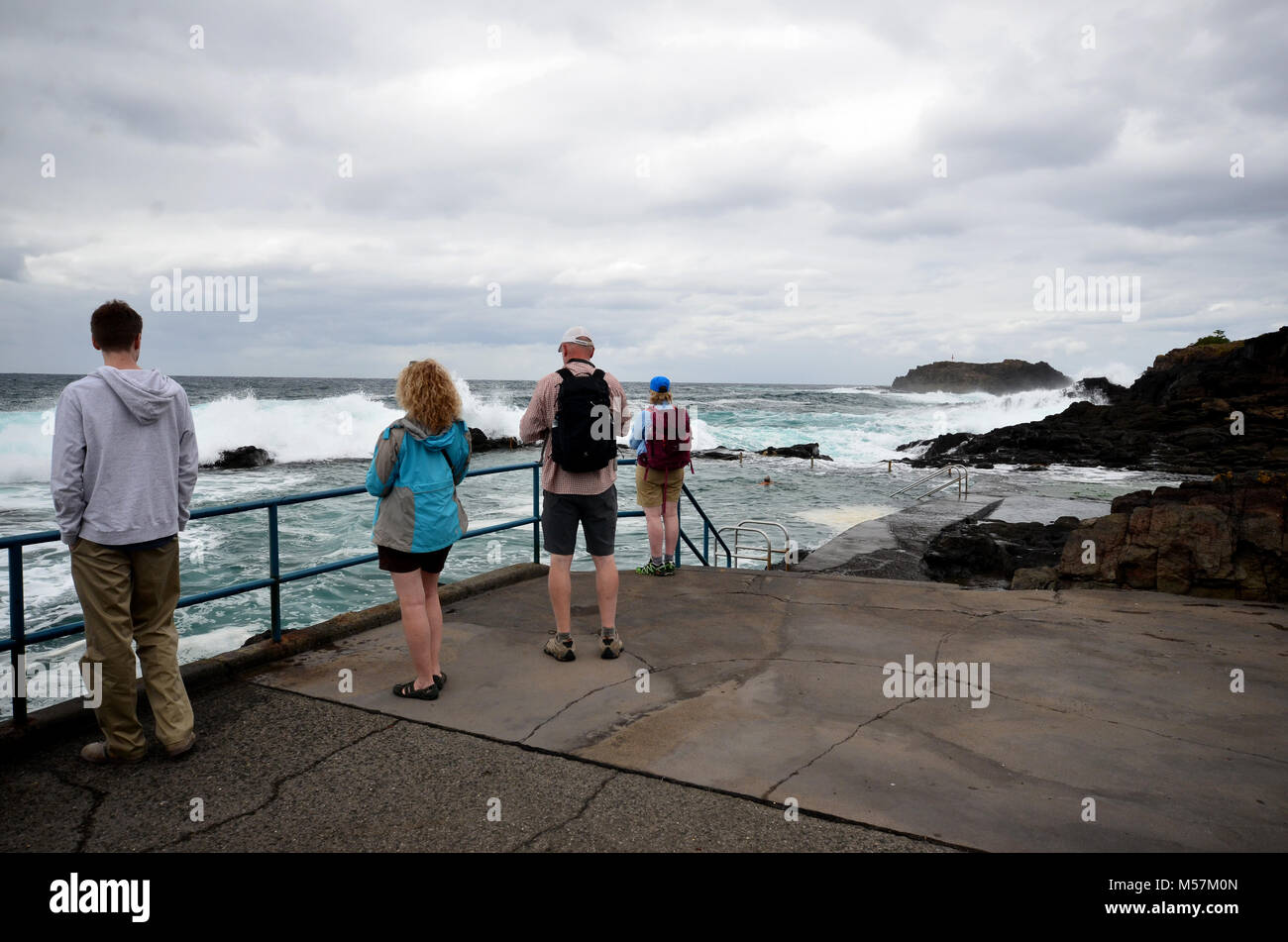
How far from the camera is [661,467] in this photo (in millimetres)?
7176

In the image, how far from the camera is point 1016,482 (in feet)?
81.3

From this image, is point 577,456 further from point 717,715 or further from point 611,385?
point 717,715

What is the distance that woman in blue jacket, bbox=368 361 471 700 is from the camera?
13.2 ft

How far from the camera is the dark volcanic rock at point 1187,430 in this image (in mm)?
28938

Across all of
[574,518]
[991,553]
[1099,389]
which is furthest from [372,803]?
[1099,389]

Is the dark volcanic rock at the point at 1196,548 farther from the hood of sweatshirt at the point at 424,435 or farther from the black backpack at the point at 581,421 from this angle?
the hood of sweatshirt at the point at 424,435

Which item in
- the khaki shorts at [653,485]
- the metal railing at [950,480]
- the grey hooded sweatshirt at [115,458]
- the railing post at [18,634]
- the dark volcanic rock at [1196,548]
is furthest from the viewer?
the metal railing at [950,480]

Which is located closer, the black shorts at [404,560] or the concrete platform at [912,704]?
the concrete platform at [912,704]

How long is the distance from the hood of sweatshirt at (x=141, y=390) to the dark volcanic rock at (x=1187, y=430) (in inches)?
1157

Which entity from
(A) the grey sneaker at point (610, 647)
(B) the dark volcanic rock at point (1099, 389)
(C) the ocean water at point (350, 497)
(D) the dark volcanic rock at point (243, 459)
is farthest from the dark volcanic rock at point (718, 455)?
(B) the dark volcanic rock at point (1099, 389)

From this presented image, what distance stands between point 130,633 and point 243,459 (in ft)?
115

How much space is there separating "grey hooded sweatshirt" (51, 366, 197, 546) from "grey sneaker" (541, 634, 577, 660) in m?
2.21

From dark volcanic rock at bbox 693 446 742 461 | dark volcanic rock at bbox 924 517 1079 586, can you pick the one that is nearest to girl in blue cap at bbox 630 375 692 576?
dark volcanic rock at bbox 924 517 1079 586

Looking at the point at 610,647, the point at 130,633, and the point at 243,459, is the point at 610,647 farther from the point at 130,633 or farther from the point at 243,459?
the point at 243,459
